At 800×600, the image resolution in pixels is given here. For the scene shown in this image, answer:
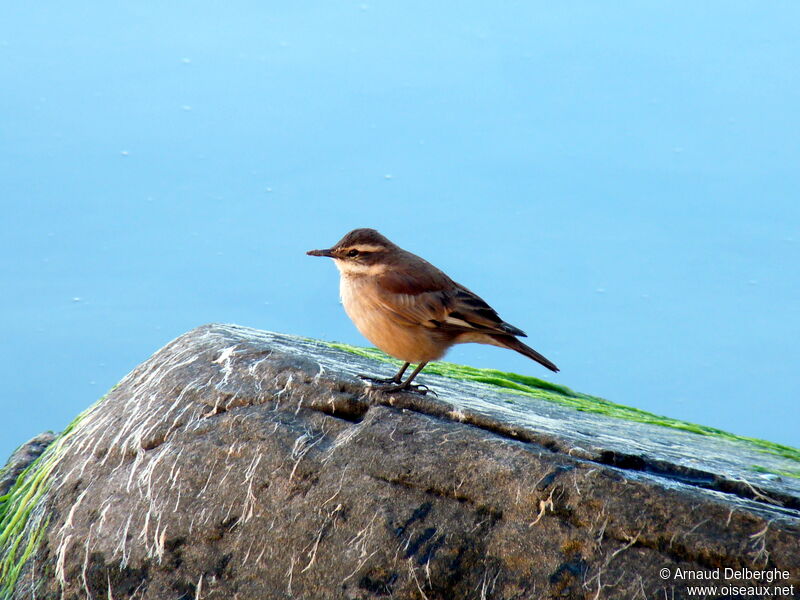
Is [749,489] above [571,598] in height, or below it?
above

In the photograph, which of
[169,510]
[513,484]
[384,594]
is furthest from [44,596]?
[513,484]

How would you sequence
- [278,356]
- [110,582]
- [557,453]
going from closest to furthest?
[557,453], [110,582], [278,356]

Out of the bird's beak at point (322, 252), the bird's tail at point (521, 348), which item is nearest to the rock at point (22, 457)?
the bird's beak at point (322, 252)

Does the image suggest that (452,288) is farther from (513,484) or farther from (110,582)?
(110,582)

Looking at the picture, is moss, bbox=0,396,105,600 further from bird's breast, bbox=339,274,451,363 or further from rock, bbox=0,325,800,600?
bird's breast, bbox=339,274,451,363

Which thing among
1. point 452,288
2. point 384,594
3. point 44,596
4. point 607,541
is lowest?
point 44,596

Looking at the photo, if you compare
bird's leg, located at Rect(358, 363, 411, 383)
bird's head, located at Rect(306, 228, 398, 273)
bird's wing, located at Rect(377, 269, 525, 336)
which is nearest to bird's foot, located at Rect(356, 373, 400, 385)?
bird's leg, located at Rect(358, 363, 411, 383)
